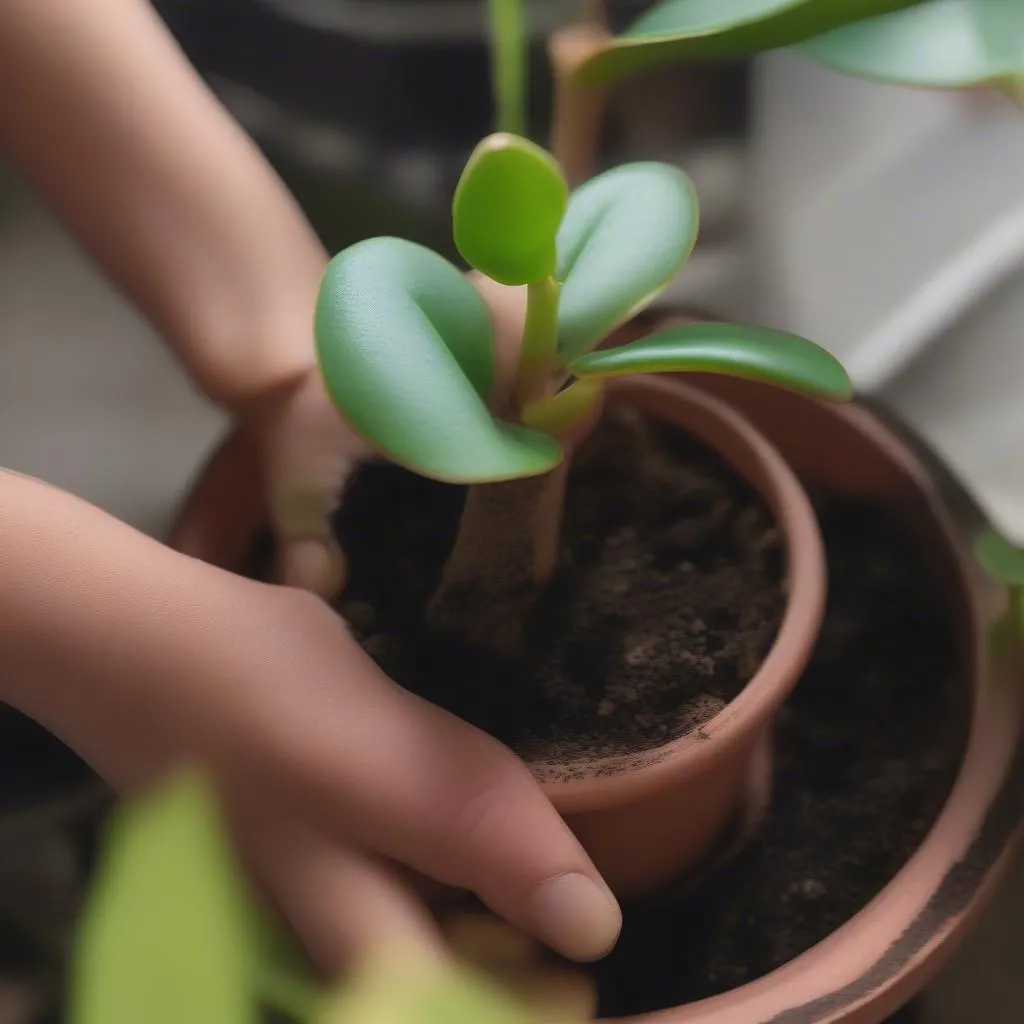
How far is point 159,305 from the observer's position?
0.51m

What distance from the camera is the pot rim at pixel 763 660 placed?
405mm

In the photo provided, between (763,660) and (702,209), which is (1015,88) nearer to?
(763,660)

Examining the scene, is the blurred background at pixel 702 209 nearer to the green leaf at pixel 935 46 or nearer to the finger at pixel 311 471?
the finger at pixel 311 471

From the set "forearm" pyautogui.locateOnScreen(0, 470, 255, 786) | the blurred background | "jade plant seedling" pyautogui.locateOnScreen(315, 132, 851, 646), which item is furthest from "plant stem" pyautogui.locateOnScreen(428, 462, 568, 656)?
the blurred background

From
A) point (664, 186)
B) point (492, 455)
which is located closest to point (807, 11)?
point (664, 186)

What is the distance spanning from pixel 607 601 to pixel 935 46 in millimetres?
266

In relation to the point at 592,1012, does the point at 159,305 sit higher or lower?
higher

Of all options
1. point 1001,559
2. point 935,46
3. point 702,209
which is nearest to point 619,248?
point 935,46

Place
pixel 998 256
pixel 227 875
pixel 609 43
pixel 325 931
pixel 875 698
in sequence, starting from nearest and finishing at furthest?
pixel 227 875, pixel 325 931, pixel 609 43, pixel 875 698, pixel 998 256

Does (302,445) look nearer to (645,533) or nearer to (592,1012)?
(645,533)

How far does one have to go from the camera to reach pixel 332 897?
36cm

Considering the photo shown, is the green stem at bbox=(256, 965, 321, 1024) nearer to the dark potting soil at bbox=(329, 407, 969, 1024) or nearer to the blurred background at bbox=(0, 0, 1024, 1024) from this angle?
the dark potting soil at bbox=(329, 407, 969, 1024)

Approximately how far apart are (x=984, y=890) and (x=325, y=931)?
277mm

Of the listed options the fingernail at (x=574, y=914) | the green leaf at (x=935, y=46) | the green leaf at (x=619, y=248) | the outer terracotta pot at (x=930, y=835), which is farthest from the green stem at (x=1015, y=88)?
the fingernail at (x=574, y=914)
